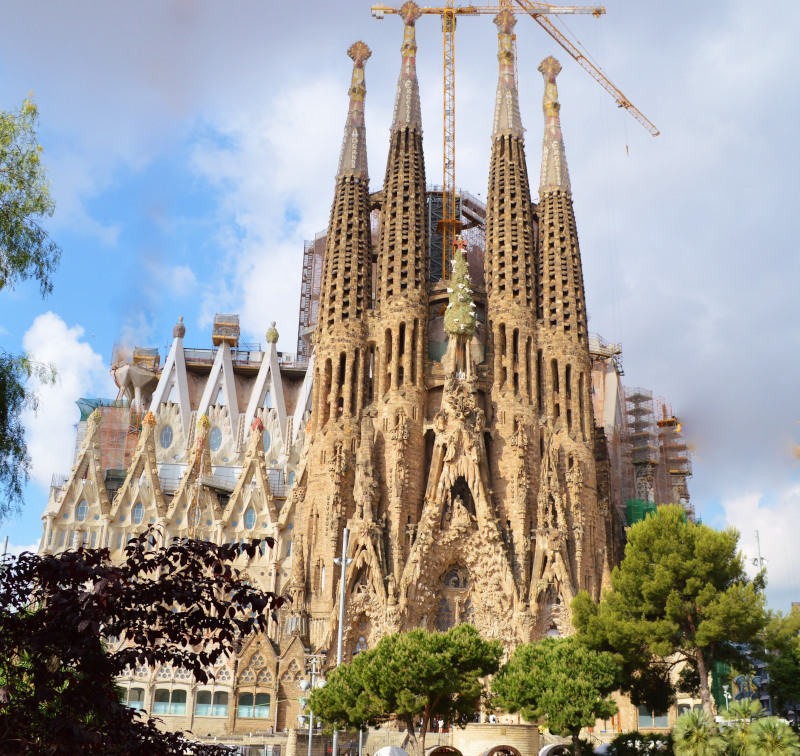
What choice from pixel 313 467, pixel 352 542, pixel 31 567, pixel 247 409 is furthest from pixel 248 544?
pixel 247 409

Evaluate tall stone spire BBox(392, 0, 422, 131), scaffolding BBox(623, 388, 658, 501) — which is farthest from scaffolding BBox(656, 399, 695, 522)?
tall stone spire BBox(392, 0, 422, 131)

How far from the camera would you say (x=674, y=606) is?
30.0 metres

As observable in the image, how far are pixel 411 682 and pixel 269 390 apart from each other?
131 ft

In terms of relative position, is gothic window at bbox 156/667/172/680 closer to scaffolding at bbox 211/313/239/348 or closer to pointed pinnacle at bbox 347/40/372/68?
scaffolding at bbox 211/313/239/348

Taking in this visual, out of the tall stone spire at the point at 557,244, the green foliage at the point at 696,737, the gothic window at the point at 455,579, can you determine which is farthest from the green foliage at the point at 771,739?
the tall stone spire at the point at 557,244

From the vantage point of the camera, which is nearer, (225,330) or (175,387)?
(175,387)

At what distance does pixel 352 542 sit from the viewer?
4416 centimetres

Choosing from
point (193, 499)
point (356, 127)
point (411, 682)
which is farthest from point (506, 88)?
point (411, 682)

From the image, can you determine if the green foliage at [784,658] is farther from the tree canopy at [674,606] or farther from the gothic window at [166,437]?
the gothic window at [166,437]

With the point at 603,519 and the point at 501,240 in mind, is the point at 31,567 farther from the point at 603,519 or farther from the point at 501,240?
the point at 501,240

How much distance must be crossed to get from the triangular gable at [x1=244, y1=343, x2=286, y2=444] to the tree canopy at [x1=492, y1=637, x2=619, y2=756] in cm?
3419

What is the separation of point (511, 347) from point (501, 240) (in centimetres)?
689

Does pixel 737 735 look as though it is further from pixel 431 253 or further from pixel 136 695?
pixel 431 253

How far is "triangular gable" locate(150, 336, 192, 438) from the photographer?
63.3m
